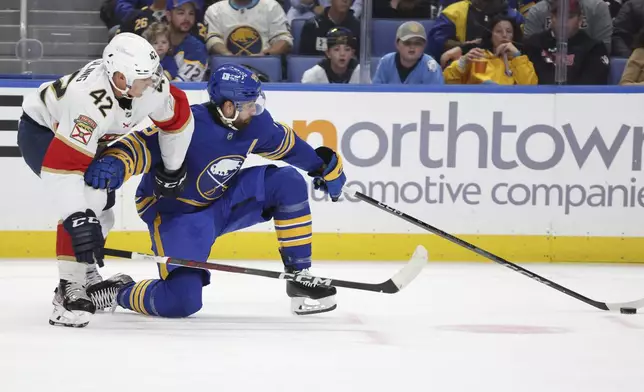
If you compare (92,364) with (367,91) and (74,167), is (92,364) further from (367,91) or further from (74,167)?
(367,91)

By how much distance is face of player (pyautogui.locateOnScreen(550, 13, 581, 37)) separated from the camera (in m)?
6.40

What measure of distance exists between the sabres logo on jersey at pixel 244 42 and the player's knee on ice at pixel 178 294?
8.12ft

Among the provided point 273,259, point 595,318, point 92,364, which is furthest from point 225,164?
point 273,259

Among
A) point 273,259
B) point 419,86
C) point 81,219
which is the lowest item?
point 273,259

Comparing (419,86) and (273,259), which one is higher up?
(419,86)

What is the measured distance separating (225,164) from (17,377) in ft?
4.88

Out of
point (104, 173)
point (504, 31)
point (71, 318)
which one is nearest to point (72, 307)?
point (71, 318)

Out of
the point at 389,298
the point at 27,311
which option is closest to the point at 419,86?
the point at 389,298

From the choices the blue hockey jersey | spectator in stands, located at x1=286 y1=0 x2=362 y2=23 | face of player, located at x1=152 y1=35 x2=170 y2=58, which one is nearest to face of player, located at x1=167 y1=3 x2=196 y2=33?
face of player, located at x1=152 y1=35 x2=170 y2=58

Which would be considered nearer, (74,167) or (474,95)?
(74,167)

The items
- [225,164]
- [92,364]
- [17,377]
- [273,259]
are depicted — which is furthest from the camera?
[273,259]

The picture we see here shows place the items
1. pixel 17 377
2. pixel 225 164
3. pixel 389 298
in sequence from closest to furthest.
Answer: pixel 17 377
pixel 225 164
pixel 389 298

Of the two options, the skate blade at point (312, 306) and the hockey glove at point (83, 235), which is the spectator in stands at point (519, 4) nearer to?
the skate blade at point (312, 306)

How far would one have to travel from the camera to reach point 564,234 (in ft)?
20.7
